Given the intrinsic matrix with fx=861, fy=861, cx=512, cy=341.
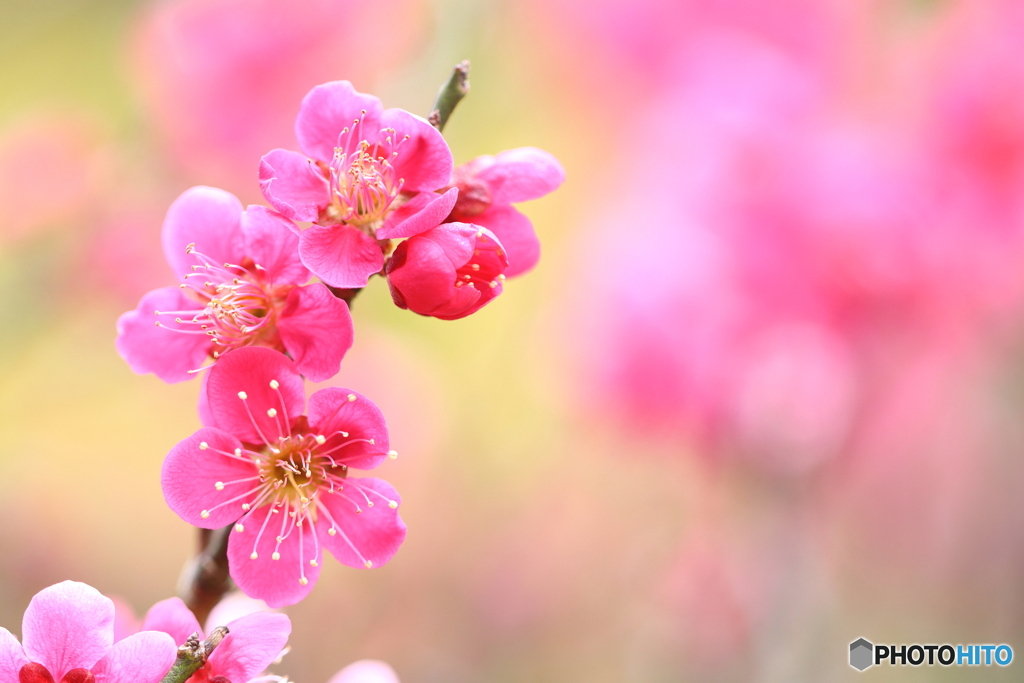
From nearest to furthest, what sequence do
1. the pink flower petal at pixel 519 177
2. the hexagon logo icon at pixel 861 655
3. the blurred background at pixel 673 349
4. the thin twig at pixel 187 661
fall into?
the thin twig at pixel 187 661, the pink flower petal at pixel 519 177, the hexagon logo icon at pixel 861 655, the blurred background at pixel 673 349

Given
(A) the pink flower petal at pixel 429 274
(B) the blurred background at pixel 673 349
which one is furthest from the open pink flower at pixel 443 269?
(B) the blurred background at pixel 673 349

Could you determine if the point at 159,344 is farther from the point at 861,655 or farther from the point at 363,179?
the point at 861,655

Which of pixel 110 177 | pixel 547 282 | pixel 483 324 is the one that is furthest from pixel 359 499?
pixel 483 324

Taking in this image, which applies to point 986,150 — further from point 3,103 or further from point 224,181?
point 3,103

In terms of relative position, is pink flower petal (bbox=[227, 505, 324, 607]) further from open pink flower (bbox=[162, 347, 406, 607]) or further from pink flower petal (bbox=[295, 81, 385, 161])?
pink flower petal (bbox=[295, 81, 385, 161])

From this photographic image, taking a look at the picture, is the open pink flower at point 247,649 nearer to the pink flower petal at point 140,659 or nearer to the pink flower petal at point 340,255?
the pink flower petal at point 140,659

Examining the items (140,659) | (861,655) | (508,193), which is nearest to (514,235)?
(508,193)
